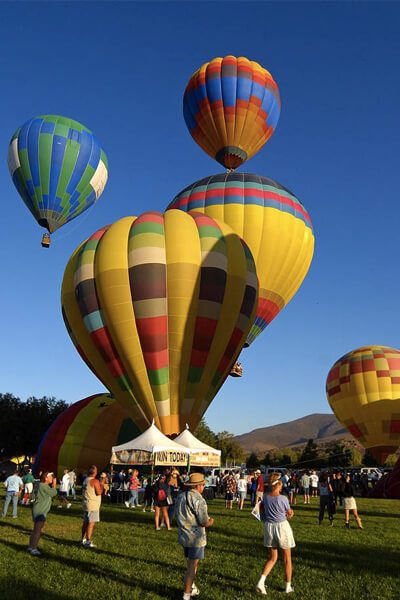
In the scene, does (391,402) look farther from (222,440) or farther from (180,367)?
(222,440)

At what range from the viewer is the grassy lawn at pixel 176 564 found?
769cm

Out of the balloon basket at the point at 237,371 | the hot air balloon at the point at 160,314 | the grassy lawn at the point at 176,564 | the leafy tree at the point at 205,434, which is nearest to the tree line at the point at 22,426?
the leafy tree at the point at 205,434

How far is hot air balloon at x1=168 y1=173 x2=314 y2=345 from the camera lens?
102ft

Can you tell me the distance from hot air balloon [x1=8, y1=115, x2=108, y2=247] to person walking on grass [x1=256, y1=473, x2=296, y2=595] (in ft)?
83.6

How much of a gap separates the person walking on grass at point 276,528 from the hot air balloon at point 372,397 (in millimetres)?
33686

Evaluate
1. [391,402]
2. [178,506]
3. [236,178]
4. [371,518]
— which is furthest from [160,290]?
[391,402]

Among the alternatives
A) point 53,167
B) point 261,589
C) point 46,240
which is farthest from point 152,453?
point 53,167

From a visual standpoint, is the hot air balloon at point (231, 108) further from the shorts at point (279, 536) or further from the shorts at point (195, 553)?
→ the shorts at point (195, 553)

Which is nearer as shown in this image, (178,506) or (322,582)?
(178,506)

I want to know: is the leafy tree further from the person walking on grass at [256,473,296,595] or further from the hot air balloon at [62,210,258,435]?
the person walking on grass at [256,473,296,595]

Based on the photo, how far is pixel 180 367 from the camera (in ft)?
73.1

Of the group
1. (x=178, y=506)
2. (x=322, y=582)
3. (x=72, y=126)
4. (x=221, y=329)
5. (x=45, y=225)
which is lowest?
(x=322, y=582)

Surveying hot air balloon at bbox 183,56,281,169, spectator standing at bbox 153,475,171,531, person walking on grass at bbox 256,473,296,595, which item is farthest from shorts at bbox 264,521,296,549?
hot air balloon at bbox 183,56,281,169

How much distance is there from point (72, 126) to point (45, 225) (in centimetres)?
615
